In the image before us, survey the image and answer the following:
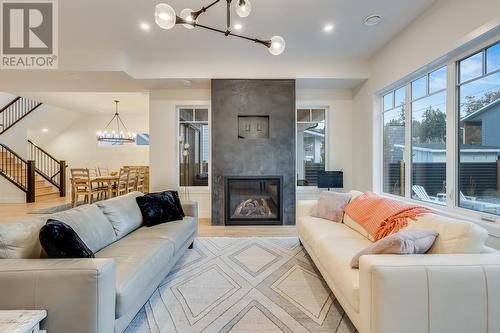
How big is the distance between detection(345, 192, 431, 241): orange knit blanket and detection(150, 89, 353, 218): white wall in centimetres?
254

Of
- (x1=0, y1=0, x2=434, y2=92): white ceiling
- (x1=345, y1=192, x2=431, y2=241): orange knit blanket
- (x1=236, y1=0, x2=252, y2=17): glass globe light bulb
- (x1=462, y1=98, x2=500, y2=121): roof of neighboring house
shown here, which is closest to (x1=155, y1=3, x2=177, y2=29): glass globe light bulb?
(x1=236, y1=0, x2=252, y2=17): glass globe light bulb

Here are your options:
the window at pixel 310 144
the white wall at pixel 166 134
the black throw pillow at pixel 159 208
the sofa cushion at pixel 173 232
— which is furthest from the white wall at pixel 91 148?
the sofa cushion at pixel 173 232

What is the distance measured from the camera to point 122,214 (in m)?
2.80

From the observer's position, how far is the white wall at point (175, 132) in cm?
548

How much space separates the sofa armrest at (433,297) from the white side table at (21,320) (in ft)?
5.98

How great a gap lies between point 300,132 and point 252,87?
1.54m

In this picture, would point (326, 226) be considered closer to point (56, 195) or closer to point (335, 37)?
point (335, 37)

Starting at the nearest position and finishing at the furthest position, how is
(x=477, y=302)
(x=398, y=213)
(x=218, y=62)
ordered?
(x=477, y=302) < (x=398, y=213) < (x=218, y=62)

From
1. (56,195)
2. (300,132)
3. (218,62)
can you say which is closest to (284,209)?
(300,132)

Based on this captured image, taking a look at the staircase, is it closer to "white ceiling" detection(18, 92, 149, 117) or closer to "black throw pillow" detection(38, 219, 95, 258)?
"white ceiling" detection(18, 92, 149, 117)

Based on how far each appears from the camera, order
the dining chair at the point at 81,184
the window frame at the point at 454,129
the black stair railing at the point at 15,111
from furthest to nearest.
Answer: the black stair railing at the point at 15,111 → the dining chair at the point at 81,184 → the window frame at the point at 454,129

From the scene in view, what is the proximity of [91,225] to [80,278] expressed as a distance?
96 cm

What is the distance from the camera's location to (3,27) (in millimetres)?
3576

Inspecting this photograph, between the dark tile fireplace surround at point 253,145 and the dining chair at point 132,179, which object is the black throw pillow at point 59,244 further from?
the dining chair at point 132,179
